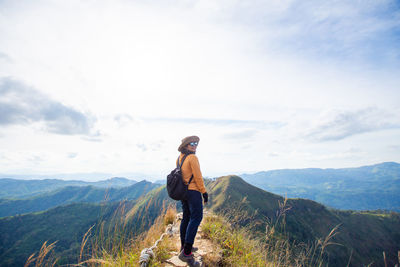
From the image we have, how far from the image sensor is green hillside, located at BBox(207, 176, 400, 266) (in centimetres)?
9181

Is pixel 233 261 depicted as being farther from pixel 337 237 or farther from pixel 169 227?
pixel 337 237

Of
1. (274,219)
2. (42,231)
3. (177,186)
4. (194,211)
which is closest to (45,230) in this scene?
(42,231)

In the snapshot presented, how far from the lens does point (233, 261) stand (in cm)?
441

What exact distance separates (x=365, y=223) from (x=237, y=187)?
79560 mm

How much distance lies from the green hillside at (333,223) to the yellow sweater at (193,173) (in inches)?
3571

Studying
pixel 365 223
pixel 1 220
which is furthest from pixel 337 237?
pixel 1 220

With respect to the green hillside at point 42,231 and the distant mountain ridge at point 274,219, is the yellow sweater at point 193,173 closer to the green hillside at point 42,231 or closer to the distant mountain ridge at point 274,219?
the distant mountain ridge at point 274,219

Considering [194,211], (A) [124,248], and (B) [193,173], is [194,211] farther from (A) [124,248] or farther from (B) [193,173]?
(A) [124,248]

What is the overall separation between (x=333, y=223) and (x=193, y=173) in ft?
463

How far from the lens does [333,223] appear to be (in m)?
113

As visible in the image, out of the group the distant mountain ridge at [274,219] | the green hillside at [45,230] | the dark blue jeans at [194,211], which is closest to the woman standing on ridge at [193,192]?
the dark blue jeans at [194,211]

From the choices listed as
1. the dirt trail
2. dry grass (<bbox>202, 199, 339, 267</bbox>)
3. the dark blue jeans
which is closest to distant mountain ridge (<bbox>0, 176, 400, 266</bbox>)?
dry grass (<bbox>202, 199, 339, 267</bbox>)

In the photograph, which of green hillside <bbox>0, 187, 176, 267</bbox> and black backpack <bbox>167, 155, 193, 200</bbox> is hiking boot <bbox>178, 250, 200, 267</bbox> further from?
green hillside <bbox>0, 187, 176, 267</bbox>

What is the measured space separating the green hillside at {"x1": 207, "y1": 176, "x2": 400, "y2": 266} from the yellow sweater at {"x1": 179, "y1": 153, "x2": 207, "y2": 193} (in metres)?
90.7
